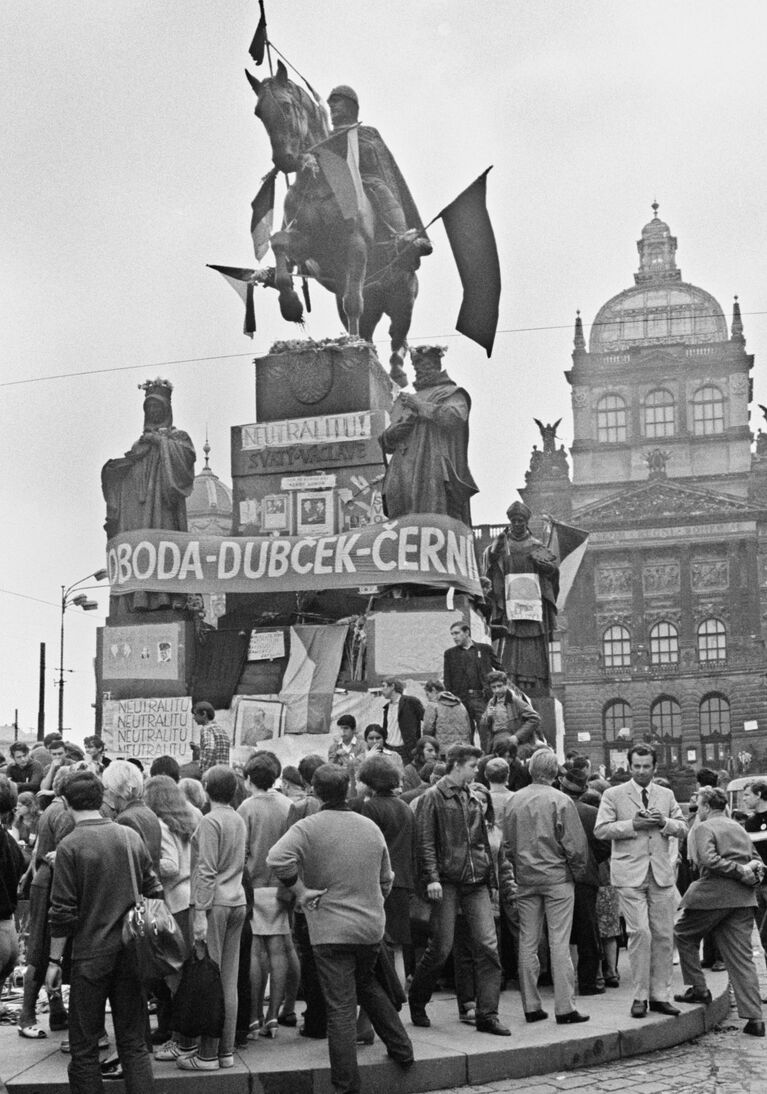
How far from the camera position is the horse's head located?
58.8 feet

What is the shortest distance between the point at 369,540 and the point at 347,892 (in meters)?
9.69

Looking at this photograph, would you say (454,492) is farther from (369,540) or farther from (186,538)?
(186,538)

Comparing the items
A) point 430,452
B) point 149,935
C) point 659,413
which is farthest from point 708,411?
point 149,935

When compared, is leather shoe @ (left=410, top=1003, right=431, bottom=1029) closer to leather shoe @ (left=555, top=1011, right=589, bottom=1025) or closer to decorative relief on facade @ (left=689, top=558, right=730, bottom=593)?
leather shoe @ (left=555, top=1011, right=589, bottom=1025)

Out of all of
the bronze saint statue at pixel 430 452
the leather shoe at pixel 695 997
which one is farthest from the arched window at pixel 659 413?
the leather shoe at pixel 695 997

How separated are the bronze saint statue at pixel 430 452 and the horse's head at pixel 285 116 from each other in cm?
332

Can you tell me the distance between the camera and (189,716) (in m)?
16.9

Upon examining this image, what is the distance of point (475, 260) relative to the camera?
1803 cm

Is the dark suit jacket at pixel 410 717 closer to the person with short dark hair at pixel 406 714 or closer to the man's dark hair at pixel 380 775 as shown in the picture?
the person with short dark hair at pixel 406 714

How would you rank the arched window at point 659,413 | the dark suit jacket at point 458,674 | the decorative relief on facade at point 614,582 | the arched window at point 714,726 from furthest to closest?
1. the arched window at point 659,413
2. the decorative relief on facade at point 614,582
3. the arched window at point 714,726
4. the dark suit jacket at point 458,674

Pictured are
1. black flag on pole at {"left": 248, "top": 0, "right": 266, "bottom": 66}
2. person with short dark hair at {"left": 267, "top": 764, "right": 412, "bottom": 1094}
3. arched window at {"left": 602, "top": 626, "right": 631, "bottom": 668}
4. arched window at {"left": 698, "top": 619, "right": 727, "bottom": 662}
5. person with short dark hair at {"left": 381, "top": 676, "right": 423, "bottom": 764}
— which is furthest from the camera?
arched window at {"left": 602, "top": 626, "right": 631, "bottom": 668}

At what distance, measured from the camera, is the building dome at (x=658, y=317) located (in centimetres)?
7338

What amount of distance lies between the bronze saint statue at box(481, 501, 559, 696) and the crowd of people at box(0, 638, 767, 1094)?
709cm

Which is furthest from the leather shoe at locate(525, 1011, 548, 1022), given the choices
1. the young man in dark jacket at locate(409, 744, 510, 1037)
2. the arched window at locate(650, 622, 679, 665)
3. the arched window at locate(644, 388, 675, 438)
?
the arched window at locate(644, 388, 675, 438)
